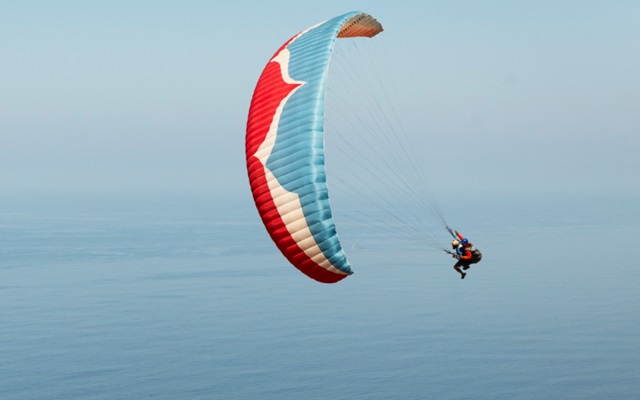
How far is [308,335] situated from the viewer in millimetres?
116875

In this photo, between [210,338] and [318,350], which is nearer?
[318,350]

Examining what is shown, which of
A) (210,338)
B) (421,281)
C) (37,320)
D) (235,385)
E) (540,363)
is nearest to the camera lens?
(235,385)

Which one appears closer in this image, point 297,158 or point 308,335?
point 297,158

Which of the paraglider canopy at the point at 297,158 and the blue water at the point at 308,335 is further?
the blue water at the point at 308,335

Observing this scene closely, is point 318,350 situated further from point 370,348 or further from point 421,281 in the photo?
point 421,281

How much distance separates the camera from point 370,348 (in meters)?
110

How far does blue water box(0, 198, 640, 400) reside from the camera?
96188 mm

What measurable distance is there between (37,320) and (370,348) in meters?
48.1

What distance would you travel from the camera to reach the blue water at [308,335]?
96.2 m

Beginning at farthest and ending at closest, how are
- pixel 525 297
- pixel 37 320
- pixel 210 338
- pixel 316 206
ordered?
pixel 525 297 → pixel 37 320 → pixel 210 338 → pixel 316 206

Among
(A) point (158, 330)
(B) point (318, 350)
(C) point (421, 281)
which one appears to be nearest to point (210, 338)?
(A) point (158, 330)

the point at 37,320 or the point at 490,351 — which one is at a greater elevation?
the point at 37,320

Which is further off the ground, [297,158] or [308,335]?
[297,158]

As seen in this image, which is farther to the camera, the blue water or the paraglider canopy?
the blue water
